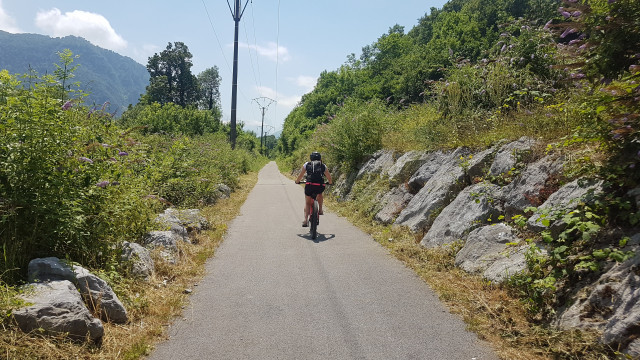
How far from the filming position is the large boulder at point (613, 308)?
9.35ft

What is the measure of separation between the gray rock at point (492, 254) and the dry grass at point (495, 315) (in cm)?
15

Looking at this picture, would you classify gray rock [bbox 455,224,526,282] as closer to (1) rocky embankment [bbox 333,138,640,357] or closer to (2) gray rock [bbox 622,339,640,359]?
(1) rocky embankment [bbox 333,138,640,357]

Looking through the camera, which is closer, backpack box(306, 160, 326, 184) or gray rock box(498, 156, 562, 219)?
gray rock box(498, 156, 562, 219)

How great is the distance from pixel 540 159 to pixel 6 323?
667cm

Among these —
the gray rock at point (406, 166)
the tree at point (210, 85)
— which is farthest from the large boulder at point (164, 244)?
the tree at point (210, 85)

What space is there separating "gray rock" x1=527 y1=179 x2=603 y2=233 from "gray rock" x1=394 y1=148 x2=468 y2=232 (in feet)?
8.55

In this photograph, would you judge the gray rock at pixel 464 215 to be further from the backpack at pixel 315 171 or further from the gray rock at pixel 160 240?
the gray rock at pixel 160 240

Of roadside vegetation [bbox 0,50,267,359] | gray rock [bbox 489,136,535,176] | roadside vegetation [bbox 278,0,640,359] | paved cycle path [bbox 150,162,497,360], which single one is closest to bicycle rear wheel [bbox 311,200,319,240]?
paved cycle path [bbox 150,162,497,360]

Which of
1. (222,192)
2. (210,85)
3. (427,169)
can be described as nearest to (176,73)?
(210,85)

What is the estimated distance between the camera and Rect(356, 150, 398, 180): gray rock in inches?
461

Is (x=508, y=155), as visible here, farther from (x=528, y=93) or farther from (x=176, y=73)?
(x=176, y=73)

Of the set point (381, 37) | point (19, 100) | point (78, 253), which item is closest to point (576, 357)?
point (78, 253)

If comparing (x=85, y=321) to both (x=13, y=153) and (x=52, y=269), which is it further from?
(x=13, y=153)

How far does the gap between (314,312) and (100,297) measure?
2.30 metres
